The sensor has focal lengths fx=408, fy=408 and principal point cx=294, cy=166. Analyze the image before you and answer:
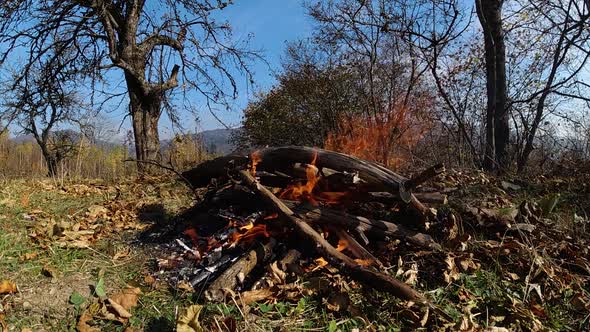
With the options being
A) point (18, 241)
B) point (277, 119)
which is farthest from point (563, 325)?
point (277, 119)

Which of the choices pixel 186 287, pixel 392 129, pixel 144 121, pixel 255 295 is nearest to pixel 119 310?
pixel 186 287

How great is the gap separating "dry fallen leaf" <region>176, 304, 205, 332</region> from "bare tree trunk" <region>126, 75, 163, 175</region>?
8.51m

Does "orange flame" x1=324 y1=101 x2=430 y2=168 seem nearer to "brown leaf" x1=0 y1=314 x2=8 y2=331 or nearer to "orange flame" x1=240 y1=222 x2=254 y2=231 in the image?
"orange flame" x1=240 y1=222 x2=254 y2=231

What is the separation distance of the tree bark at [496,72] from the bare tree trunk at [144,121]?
7.50m

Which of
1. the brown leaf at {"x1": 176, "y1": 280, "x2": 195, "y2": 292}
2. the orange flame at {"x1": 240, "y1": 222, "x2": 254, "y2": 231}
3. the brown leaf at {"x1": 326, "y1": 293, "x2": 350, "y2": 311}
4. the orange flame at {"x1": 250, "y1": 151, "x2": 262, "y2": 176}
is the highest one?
the orange flame at {"x1": 250, "y1": 151, "x2": 262, "y2": 176}

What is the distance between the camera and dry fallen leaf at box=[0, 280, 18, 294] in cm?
223

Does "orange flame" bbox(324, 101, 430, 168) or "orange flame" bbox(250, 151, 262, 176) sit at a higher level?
"orange flame" bbox(324, 101, 430, 168)

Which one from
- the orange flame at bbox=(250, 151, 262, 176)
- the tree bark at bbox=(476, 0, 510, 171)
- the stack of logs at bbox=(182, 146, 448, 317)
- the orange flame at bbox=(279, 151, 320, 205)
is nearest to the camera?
the stack of logs at bbox=(182, 146, 448, 317)

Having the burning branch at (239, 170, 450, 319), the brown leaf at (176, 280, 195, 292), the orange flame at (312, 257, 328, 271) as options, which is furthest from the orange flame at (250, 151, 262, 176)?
the brown leaf at (176, 280, 195, 292)

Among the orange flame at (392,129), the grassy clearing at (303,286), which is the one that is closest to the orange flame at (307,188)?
the grassy clearing at (303,286)

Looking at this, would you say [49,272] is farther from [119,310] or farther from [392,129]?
[392,129]

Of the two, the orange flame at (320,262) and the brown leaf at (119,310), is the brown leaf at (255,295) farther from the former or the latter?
the brown leaf at (119,310)

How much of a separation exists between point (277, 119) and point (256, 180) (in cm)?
1422

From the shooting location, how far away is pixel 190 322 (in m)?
2.03
